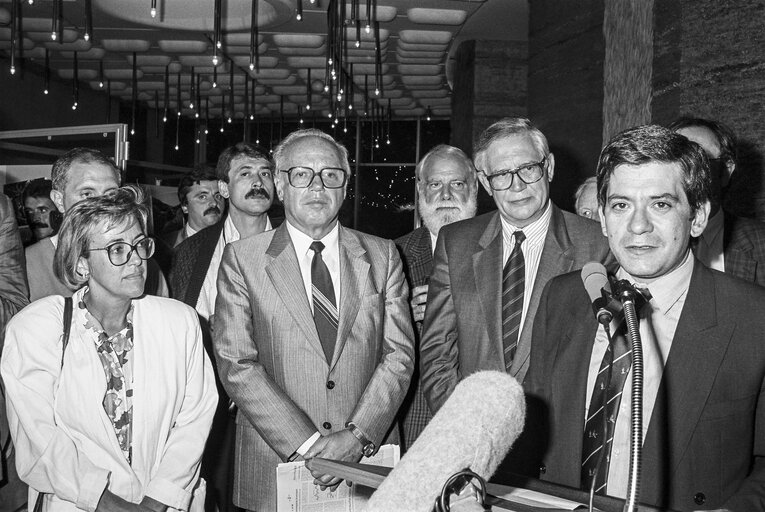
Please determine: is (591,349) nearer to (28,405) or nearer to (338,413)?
(338,413)

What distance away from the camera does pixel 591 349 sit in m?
1.91

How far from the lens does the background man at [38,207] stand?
4551 mm

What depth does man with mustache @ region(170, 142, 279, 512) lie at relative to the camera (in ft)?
11.7

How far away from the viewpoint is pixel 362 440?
2.64 metres

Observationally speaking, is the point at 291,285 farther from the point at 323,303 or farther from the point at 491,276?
the point at 491,276

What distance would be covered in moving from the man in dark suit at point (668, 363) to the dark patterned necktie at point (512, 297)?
62 centimetres

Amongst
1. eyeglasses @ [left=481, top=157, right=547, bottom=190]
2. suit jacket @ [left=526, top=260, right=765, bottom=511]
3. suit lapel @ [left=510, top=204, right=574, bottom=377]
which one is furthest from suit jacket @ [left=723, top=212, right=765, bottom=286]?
suit jacket @ [left=526, top=260, right=765, bottom=511]

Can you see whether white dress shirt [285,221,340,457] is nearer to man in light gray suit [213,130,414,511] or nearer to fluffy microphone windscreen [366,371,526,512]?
man in light gray suit [213,130,414,511]

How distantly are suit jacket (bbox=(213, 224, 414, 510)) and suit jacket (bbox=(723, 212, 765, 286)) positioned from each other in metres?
1.28

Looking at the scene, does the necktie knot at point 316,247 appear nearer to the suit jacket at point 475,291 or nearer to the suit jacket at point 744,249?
the suit jacket at point 475,291

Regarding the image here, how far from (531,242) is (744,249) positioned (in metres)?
0.87

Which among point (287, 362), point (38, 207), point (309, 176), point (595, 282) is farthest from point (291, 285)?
point (38, 207)

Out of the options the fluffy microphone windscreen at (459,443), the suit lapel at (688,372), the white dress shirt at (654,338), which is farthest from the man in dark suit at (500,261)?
the fluffy microphone windscreen at (459,443)

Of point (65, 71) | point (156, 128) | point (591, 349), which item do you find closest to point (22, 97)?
point (65, 71)
